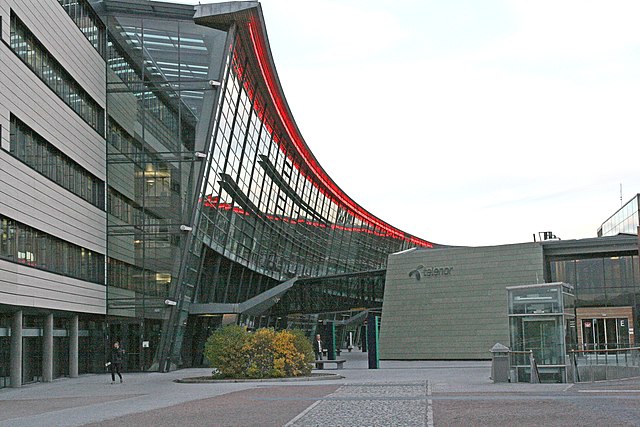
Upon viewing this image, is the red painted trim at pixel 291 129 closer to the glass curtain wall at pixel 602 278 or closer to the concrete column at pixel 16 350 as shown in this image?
the glass curtain wall at pixel 602 278

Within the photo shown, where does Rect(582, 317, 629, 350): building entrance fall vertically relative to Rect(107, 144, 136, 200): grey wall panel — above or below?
below

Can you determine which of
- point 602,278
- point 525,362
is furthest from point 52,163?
point 602,278

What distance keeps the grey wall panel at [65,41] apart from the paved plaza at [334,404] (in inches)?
465

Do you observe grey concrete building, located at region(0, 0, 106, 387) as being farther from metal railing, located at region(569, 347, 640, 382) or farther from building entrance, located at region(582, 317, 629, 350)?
building entrance, located at region(582, 317, 629, 350)

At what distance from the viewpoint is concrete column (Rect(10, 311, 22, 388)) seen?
30.7 meters

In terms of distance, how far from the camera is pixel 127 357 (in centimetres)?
3991

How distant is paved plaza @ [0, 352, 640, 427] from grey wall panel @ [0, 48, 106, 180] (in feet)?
28.7

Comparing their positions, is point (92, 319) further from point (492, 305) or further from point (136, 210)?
point (492, 305)

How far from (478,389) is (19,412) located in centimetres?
1082

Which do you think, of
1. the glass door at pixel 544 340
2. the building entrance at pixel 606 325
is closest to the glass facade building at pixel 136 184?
the building entrance at pixel 606 325

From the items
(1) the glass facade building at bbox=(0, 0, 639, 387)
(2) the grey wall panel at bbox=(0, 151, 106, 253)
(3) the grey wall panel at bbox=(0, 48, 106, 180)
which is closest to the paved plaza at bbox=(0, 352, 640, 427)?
(2) the grey wall panel at bbox=(0, 151, 106, 253)

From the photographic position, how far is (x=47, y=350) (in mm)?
34188

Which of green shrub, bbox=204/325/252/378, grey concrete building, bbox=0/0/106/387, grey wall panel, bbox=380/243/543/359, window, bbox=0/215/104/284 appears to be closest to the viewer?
window, bbox=0/215/104/284

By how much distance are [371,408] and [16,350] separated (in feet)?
55.0
